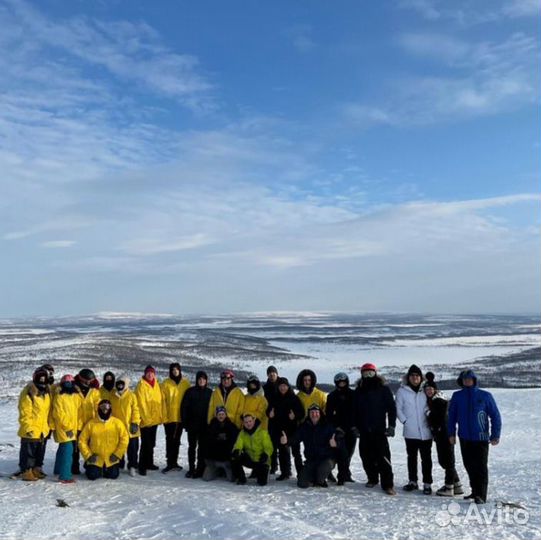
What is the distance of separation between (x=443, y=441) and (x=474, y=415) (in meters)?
0.67

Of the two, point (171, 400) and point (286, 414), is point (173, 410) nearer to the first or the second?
point (171, 400)

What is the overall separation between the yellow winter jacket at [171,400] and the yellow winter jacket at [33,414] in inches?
68.0

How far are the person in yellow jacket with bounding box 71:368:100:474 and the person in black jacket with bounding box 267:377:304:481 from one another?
266cm

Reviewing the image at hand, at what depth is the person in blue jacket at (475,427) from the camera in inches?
263

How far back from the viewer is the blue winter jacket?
6734 millimetres

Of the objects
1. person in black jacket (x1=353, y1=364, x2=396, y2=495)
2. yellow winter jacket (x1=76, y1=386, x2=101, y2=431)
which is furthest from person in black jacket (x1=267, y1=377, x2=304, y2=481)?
yellow winter jacket (x1=76, y1=386, x2=101, y2=431)

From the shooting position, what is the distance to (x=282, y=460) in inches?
309

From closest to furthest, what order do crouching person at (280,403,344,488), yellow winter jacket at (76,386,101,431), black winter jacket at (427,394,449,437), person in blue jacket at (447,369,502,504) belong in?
1. person in blue jacket at (447,369,502,504)
2. black winter jacket at (427,394,449,437)
3. crouching person at (280,403,344,488)
4. yellow winter jacket at (76,386,101,431)

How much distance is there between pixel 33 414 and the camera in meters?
7.51

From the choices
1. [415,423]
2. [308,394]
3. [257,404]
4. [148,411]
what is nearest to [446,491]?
[415,423]

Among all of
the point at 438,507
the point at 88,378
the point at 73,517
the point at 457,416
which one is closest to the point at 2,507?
the point at 73,517

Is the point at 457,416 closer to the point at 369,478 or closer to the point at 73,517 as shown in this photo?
the point at 369,478

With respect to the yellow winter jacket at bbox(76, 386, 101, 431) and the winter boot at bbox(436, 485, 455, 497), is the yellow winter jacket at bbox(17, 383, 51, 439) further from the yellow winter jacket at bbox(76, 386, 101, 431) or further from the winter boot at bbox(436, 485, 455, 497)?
the winter boot at bbox(436, 485, 455, 497)

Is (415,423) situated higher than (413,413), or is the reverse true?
(413,413)
